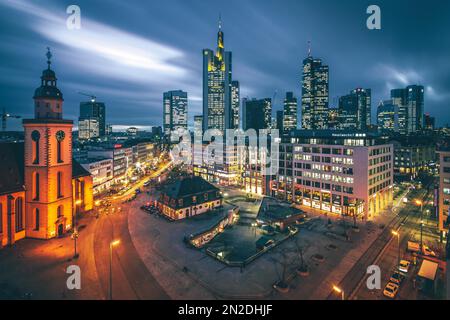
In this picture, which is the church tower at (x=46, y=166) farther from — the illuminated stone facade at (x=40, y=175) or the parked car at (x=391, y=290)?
the parked car at (x=391, y=290)

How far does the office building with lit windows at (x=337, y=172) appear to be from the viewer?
2510 inches

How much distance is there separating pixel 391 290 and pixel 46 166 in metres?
63.6

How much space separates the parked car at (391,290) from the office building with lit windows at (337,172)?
32609 millimetres

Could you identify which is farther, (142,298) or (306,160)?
(306,160)

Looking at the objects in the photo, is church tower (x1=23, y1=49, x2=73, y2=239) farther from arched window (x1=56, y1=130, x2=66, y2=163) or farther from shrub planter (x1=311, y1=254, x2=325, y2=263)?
shrub planter (x1=311, y1=254, x2=325, y2=263)

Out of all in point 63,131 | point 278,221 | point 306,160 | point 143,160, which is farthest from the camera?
point 143,160

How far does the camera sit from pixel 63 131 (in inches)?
2002

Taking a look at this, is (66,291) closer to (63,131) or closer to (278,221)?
(63,131)

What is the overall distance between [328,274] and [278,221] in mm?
19772

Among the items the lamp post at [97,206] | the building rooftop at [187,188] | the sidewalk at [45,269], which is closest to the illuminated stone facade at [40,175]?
the sidewalk at [45,269]

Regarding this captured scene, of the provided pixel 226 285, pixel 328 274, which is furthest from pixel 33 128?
pixel 328 274

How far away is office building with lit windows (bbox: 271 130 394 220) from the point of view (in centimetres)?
6375

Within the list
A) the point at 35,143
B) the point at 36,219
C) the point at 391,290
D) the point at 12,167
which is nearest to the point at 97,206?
the point at 36,219

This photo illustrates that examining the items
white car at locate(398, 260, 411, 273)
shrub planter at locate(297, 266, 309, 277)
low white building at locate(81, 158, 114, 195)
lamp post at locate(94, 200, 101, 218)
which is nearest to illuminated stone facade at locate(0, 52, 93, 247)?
lamp post at locate(94, 200, 101, 218)
